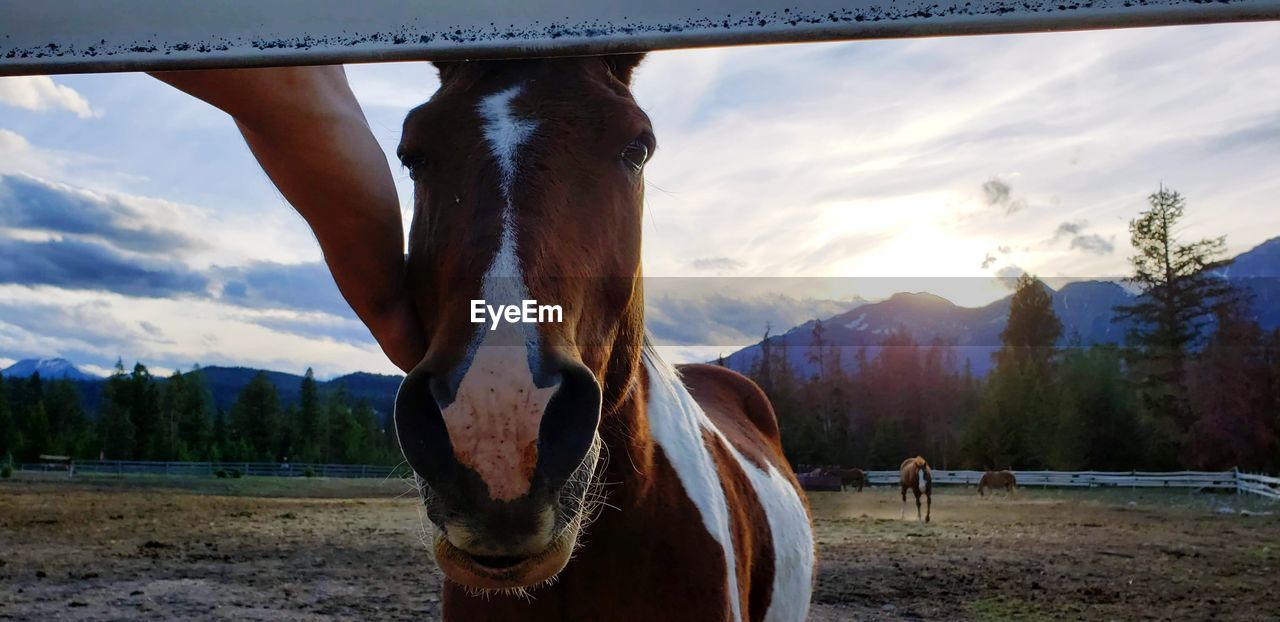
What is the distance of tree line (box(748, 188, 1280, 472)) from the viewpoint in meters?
1.68

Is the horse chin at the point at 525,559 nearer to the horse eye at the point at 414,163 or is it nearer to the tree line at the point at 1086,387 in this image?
the horse eye at the point at 414,163

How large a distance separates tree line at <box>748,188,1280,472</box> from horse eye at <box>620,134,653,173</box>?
869 millimetres

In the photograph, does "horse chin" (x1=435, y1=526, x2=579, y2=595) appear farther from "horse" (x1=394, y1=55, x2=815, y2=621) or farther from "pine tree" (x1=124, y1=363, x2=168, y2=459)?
"pine tree" (x1=124, y1=363, x2=168, y2=459)

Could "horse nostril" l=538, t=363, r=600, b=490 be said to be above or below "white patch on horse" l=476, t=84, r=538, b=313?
below

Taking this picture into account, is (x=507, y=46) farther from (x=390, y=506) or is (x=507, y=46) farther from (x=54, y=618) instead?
(x=390, y=506)

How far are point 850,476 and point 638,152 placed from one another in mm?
2274

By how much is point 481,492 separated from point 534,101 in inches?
21.2

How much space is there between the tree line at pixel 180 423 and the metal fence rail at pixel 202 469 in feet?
0.79

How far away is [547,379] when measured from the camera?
0.78 meters

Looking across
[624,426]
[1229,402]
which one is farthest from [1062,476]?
[624,426]

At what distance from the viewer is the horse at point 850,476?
271 cm

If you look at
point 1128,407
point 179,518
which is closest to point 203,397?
point 1128,407

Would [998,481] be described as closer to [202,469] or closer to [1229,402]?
[1229,402]

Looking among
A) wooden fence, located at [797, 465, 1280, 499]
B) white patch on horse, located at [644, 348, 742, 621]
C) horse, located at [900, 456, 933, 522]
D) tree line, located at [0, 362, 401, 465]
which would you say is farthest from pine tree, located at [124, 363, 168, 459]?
horse, located at [900, 456, 933, 522]
